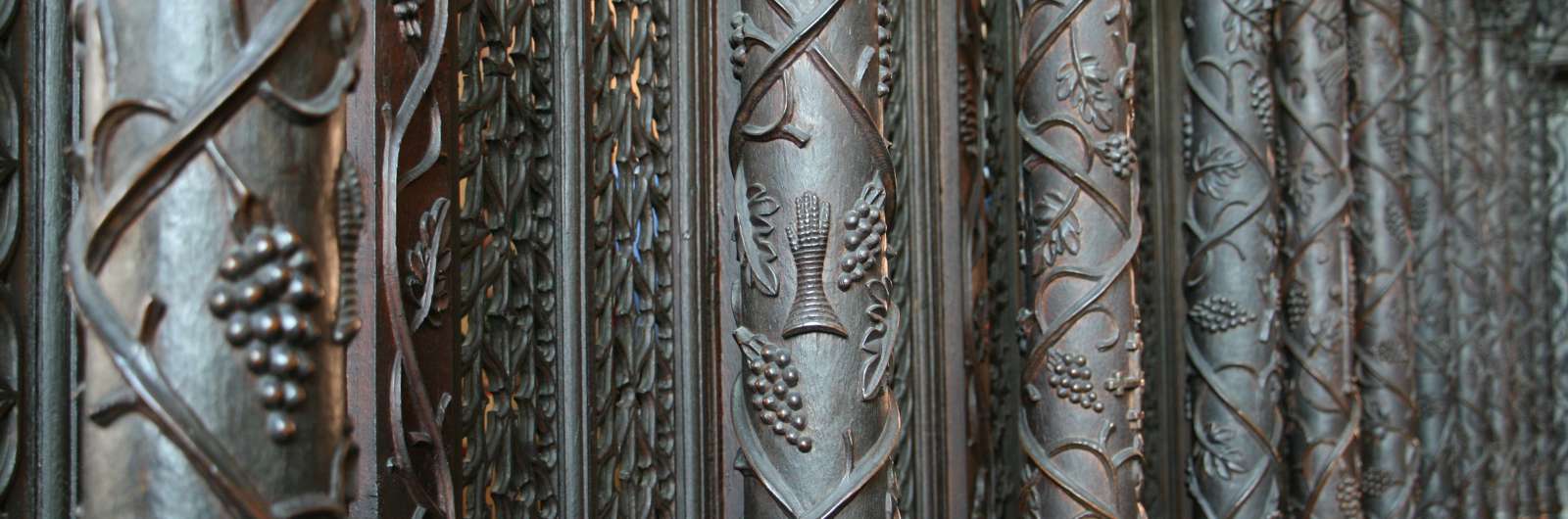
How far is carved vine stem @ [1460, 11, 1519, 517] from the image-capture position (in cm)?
315

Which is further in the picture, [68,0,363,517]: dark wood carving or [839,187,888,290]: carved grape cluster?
[839,187,888,290]: carved grape cluster

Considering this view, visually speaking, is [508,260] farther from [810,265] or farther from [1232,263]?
[1232,263]

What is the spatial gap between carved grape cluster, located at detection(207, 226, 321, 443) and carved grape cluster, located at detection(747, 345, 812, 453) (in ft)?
2.08

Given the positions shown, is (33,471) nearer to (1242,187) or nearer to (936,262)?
(936,262)

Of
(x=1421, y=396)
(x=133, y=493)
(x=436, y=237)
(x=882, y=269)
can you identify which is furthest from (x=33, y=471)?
(x=1421, y=396)

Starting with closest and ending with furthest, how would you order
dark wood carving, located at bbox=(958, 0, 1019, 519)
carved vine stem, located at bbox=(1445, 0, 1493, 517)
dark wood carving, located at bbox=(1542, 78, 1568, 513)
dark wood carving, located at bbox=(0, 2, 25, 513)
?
dark wood carving, located at bbox=(0, 2, 25, 513) < dark wood carving, located at bbox=(958, 0, 1019, 519) < carved vine stem, located at bbox=(1445, 0, 1493, 517) < dark wood carving, located at bbox=(1542, 78, 1568, 513)

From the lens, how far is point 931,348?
4.20 ft

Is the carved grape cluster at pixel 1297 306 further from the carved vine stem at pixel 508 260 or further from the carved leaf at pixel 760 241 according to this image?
the carved vine stem at pixel 508 260

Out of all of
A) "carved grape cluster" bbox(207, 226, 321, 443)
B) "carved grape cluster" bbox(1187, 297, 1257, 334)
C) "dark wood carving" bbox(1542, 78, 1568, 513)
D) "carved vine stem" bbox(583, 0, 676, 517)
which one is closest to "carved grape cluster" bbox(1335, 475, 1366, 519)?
"carved grape cluster" bbox(1187, 297, 1257, 334)

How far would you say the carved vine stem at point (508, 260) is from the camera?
0.91m

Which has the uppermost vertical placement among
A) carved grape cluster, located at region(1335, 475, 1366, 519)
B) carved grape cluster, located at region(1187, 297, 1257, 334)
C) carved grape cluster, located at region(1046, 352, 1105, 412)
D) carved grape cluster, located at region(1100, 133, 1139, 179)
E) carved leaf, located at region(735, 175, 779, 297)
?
carved grape cluster, located at region(1100, 133, 1139, 179)

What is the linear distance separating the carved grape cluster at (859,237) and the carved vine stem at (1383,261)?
5.07 feet

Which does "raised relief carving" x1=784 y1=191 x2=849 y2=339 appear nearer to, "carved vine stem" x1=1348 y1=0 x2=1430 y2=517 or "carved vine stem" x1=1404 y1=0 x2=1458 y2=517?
"carved vine stem" x1=1348 y1=0 x2=1430 y2=517

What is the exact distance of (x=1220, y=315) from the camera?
1.86m
